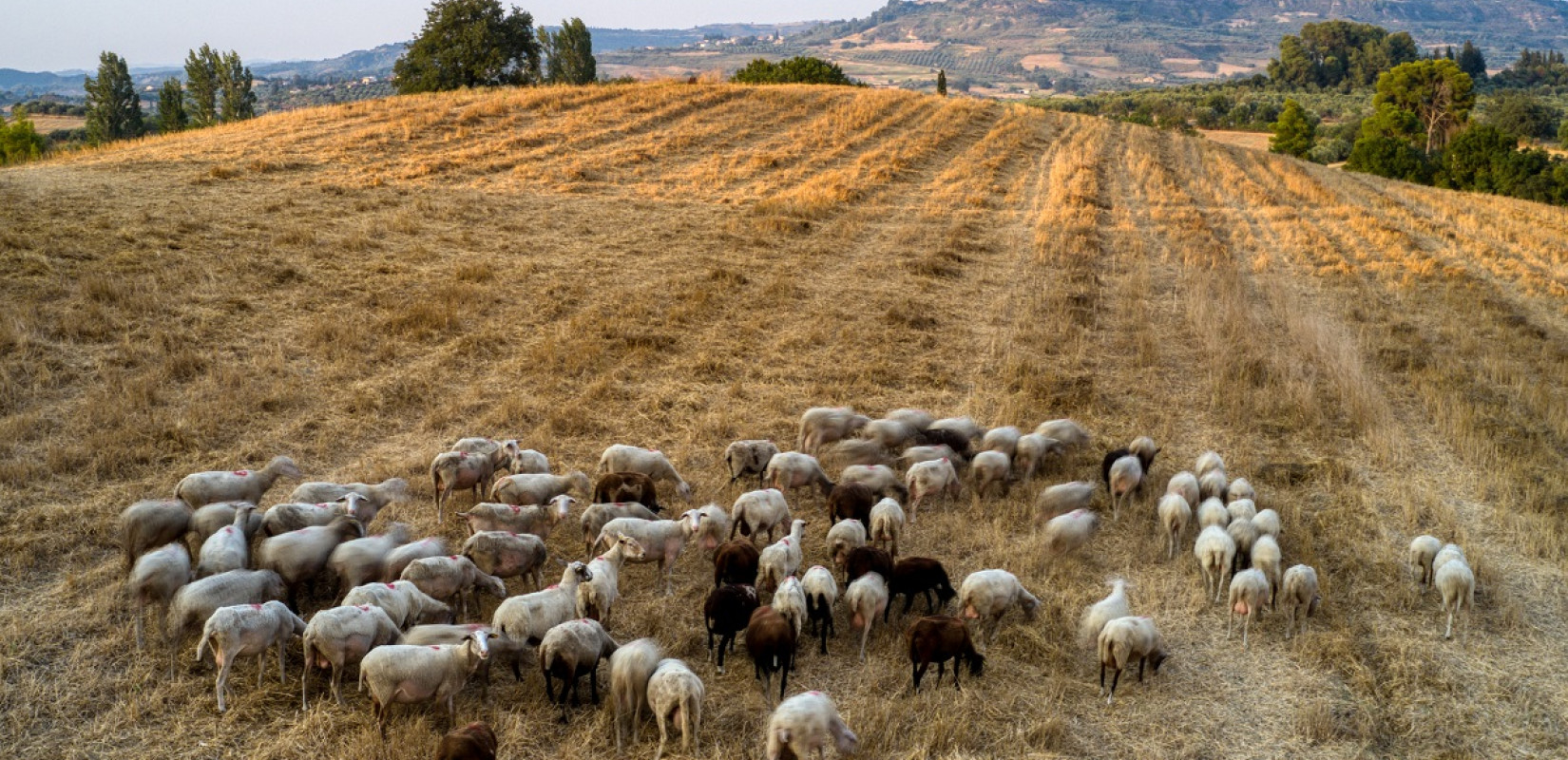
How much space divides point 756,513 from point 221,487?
4884mm

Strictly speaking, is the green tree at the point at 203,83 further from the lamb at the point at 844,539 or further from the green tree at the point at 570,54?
the lamb at the point at 844,539

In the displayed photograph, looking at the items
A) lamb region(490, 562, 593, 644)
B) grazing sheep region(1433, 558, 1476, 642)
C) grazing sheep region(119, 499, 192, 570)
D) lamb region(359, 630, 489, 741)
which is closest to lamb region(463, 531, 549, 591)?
lamb region(490, 562, 593, 644)

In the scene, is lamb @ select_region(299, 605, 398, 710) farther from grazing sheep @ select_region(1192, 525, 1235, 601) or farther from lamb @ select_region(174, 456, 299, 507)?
grazing sheep @ select_region(1192, 525, 1235, 601)

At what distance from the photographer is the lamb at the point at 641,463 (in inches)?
402

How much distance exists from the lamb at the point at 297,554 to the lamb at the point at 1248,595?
24.3 ft

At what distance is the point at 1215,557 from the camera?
8531 mm

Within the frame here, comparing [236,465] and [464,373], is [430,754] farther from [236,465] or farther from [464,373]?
[464,373]

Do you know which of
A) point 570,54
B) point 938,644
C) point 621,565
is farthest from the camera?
point 570,54

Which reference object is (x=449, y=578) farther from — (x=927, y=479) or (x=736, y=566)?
(x=927, y=479)

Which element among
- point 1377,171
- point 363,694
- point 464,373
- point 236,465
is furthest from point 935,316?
point 1377,171

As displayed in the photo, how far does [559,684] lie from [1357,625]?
21.3 feet

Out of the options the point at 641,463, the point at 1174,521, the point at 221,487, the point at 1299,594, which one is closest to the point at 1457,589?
the point at 1299,594

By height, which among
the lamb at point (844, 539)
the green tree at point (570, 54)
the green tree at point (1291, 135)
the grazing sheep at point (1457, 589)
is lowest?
the grazing sheep at point (1457, 589)

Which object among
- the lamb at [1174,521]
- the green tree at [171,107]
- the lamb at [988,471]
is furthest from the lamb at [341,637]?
the green tree at [171,107]
